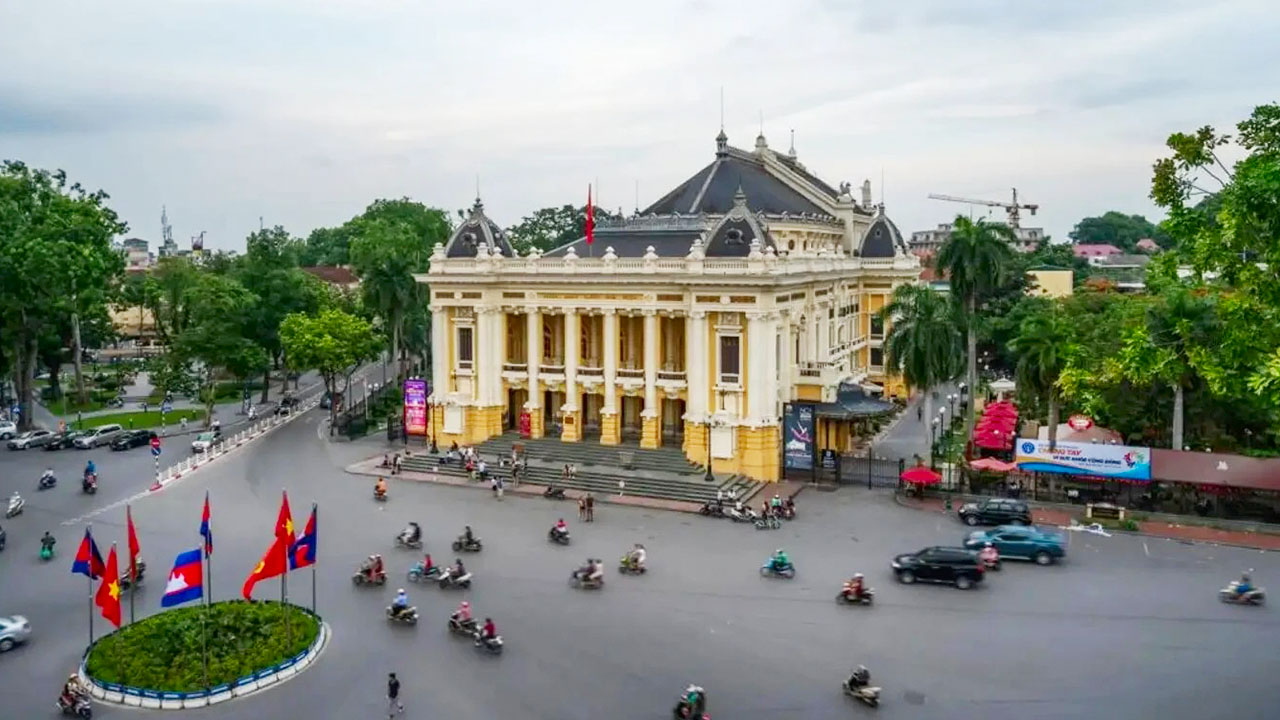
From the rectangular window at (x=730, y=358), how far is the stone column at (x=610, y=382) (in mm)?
5133

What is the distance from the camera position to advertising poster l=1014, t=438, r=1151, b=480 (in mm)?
36969

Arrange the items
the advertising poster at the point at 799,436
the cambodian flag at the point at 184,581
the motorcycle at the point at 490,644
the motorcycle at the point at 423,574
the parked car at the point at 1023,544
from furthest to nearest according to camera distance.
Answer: the advertising poster at the point at 799,436, the parked car at the point at 1023,544, the motorcycle at the point at 423,574, the motorcycle at the point at 490,644, the cambodian flag at the point at 184,581

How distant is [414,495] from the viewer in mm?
41219

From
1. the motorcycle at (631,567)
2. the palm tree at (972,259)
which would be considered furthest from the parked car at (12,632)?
the palm tree at (972,259)

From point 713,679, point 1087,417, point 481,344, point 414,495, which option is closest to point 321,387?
point 481,344

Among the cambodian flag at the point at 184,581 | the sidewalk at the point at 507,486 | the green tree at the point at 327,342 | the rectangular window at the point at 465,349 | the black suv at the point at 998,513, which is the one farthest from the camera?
the green tree at the point at 327,342

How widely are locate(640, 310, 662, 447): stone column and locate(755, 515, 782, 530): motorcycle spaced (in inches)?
380

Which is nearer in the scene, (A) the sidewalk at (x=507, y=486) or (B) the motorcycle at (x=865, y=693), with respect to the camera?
(B) the motorcycle at (x=865, y=693)

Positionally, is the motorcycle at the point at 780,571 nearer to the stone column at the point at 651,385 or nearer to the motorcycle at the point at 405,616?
the motorcycle at the point at 405,616

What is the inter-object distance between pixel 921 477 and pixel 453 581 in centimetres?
1874

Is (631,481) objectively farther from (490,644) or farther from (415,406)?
(490,644)

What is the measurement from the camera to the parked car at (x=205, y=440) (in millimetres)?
49875

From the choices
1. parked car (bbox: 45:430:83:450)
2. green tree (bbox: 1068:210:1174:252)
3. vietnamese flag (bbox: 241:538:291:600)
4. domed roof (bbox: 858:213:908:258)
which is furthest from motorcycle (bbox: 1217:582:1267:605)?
green tree (bbox: 1068:210:1174:252)

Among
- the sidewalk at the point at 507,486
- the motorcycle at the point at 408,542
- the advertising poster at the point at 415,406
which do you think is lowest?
the motorcycle at the point at 408,542
